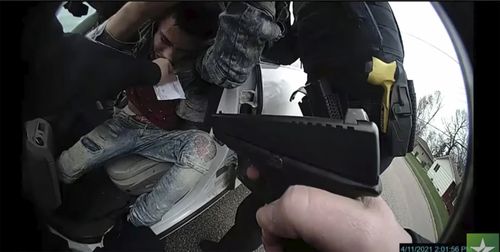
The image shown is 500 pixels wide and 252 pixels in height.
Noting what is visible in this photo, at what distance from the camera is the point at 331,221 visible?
4.18ft

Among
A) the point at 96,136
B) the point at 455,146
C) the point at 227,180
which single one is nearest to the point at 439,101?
the point at 455,146

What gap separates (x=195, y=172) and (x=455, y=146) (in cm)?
66

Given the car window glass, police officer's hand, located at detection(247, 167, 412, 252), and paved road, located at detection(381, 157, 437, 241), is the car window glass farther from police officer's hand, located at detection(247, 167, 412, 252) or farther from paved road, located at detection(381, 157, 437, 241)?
paved road, located at detection(381, 157, 437, 241)

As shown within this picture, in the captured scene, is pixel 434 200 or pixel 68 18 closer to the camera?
pixel 68 18

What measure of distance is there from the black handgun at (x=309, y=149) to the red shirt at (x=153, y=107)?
0.34ft

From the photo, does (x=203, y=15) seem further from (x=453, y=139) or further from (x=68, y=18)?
(x=453, y=139)

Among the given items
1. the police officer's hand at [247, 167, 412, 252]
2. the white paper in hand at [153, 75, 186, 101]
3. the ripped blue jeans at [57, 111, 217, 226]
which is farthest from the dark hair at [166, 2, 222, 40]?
the police officer's hand at [247, 167, 412, 252]

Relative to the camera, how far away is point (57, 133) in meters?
1.24

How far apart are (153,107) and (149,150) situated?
104mm

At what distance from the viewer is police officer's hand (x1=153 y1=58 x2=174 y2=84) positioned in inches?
48.3

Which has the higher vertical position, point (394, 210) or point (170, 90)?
point (170, 90)

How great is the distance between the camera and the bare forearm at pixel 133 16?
120 centimetres

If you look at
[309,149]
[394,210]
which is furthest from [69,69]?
[394,210]

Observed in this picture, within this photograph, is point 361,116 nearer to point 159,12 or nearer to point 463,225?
point 463,225
